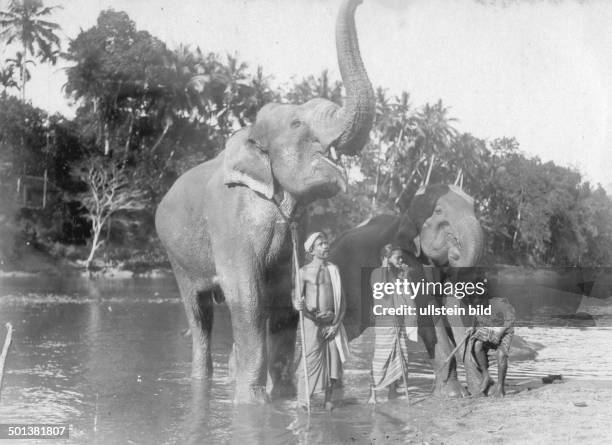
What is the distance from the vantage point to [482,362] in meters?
8.91

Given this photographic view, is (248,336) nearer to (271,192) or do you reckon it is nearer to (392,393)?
(271,192)

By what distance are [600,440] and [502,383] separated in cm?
224

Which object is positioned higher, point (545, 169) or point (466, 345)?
point (545, 169)

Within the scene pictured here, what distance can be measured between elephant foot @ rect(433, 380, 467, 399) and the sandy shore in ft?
0.82

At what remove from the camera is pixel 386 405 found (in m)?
8.48

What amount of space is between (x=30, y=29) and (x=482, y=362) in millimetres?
28421

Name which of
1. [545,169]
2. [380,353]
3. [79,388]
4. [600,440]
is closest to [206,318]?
[79,388]

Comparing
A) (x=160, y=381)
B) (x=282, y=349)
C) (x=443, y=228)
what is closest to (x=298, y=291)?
(x=282, y=349)

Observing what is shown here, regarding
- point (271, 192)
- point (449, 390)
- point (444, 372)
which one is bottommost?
point (449, 390)

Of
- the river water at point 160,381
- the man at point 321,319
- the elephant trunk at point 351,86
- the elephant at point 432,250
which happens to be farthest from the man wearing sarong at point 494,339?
the elephant trunk at point 351,86

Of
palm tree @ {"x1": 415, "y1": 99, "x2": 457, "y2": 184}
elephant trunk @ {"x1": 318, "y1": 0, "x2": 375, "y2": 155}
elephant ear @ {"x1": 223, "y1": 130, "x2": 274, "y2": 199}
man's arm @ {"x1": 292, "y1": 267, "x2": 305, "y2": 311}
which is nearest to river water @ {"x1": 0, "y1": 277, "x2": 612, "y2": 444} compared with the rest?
man's arm @ {"x1": 292, "y1": 267, "x2": 305, "y2": 311}

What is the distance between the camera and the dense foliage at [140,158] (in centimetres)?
3628

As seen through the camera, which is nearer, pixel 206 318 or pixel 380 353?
pixel 380 353

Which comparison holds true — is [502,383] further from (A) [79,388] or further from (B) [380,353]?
(A) [79,388]
